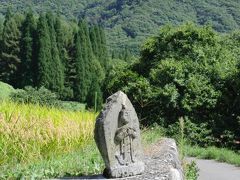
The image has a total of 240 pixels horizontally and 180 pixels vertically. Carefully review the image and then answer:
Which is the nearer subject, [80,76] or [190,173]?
[190,173]

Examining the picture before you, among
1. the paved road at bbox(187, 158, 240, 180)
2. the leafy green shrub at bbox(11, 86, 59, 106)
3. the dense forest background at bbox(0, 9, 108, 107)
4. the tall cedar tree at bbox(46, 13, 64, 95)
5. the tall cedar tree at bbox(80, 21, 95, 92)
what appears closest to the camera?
the paved road at bbox(187, 158, 240, 180)

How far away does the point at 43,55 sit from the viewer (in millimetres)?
55688

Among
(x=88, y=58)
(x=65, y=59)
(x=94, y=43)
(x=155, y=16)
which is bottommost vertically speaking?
(x=65, y=59)

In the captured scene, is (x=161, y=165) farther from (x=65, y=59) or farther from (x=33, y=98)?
(x=65, y=59)

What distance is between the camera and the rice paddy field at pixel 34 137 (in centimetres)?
805

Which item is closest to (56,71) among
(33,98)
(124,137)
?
(33,98)

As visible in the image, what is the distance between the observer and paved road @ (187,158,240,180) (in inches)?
447

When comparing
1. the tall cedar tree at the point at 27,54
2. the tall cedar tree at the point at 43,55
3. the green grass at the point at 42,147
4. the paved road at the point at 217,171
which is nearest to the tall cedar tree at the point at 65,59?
the tall cedar tree at the point at 43,55

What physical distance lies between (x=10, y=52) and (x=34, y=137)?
54443mm

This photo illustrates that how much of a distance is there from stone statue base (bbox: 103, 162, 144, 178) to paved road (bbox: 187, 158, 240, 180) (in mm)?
4175

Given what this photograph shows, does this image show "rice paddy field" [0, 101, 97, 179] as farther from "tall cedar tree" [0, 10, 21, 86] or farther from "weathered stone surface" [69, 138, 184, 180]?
"tall cedar tree" [0, 10, 21, 86]

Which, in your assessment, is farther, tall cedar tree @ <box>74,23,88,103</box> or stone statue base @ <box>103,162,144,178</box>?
tall cedar tree @ <box>74,23,88,103</box>

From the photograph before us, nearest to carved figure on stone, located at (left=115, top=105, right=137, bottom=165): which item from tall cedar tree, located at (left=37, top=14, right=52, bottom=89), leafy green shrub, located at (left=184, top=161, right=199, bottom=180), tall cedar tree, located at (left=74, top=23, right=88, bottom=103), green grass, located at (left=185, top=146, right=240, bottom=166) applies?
leafy green shrub, located at (left=184, top=161, right=199, bottom=180)

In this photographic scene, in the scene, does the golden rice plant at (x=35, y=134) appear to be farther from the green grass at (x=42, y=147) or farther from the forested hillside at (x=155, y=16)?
the forested hillside at (x=155, y=16)
